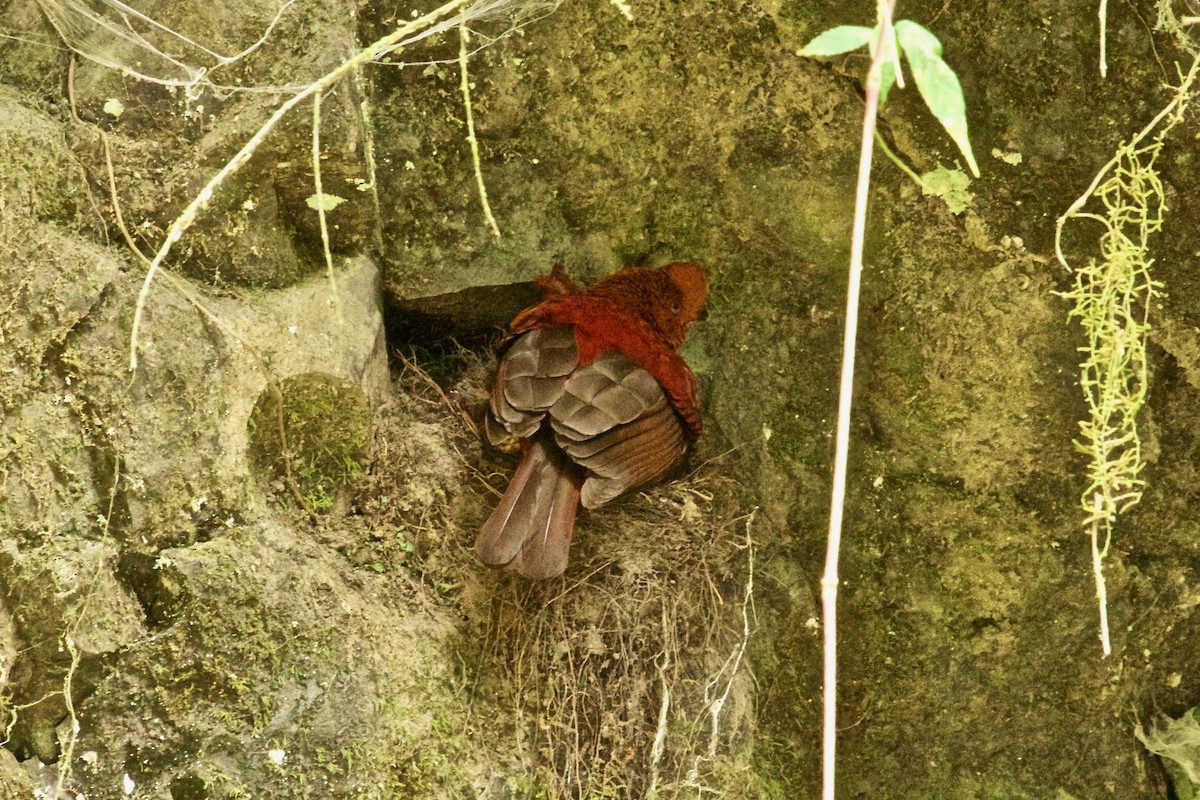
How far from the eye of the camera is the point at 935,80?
62.2 inches

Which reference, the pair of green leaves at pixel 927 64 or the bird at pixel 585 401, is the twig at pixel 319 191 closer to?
the bird at pixel 585 401

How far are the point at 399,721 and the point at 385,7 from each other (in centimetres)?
196

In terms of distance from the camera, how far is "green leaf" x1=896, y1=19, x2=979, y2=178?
5.14 feet

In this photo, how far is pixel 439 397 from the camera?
11.3ft

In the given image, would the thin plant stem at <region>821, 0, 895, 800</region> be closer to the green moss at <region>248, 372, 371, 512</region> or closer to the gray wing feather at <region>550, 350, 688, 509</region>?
the gray wing feather at <region>550, 350, 688, 509</region>

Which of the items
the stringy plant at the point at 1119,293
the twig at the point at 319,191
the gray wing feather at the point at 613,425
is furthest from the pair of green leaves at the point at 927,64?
the gray wing feather at the point at 613,425

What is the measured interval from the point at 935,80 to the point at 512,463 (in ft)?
6.77

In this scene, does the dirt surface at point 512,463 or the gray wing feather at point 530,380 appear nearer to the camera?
the dirt surface at point 512,463

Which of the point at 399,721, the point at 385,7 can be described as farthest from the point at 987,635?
the point at 385,7

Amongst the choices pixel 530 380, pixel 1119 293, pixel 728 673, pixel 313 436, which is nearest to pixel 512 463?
A: pixel 530 380

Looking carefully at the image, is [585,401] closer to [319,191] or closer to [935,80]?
[319,191]

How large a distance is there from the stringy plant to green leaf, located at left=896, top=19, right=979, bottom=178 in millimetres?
1196

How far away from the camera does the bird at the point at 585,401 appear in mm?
2971

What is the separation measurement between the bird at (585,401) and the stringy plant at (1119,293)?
1.13 metres
